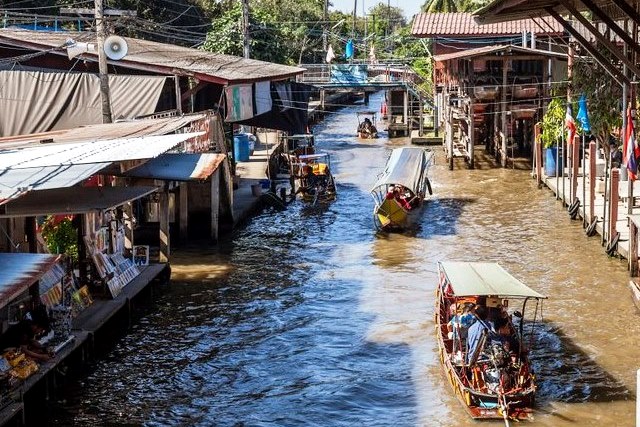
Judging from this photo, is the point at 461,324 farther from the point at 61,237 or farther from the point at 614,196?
the point at 614,196

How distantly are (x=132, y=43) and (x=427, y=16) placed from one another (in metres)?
22.5

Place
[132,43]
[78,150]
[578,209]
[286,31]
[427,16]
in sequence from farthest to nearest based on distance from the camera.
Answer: [286,31] < [427,16] < [132,43] < [578,209] < [78,150]

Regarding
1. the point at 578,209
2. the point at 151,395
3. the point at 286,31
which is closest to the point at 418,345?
the point at 151,395

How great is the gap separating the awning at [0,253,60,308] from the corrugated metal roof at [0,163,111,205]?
104 centimetres

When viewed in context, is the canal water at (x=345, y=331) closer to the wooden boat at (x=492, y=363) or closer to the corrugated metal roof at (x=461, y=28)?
the wooden boat at (x=492, y=363)

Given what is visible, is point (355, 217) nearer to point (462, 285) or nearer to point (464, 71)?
point (464, 71)

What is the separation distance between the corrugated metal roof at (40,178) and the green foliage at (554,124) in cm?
2105

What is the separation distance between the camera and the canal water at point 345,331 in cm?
1513

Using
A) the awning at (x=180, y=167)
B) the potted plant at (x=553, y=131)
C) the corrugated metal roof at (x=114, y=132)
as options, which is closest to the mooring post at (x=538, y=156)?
the potted plant at (x=553, y=131)

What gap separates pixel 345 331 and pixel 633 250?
22.1ft

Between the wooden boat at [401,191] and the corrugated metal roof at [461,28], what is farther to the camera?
the corrugated metal roof at [461,28]

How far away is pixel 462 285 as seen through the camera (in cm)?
1556

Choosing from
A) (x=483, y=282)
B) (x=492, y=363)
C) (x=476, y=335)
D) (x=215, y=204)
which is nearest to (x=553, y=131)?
(x=215, y=204)

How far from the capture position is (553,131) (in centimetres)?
3338
